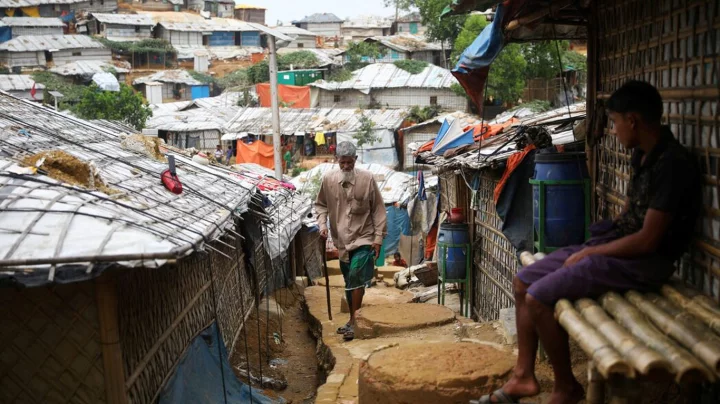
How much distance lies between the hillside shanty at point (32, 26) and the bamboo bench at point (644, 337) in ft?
190

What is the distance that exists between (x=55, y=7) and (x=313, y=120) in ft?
106

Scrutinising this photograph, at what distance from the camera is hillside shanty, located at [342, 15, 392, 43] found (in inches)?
2685

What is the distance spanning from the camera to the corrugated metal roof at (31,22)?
5428 cm

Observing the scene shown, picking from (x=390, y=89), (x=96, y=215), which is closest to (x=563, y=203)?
(x=96, y=215)

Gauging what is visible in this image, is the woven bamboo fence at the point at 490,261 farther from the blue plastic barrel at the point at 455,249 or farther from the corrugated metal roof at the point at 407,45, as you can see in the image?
the corrugated metal roof at the point at 407,45

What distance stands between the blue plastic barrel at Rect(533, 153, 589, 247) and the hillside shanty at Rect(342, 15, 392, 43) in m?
61.7

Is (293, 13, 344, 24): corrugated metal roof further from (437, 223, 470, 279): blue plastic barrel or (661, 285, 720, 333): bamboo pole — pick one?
(661, 285, 720, 333): bamboo pole

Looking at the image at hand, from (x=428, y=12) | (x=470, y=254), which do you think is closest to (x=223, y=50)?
(x=428, y=12)

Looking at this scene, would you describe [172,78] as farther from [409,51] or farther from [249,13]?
[249,13]

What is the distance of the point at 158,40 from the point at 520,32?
5192 centimetres

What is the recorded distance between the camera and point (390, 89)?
41.2 meters

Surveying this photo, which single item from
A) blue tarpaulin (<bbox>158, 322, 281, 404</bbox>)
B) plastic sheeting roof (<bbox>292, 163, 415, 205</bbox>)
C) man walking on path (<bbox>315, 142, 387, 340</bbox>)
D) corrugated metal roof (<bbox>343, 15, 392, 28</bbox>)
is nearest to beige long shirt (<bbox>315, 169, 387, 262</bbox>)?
man walking on path (<bbox>315, 142, 387, 340</bbox>)

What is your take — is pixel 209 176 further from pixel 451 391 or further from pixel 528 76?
pixel 528 76

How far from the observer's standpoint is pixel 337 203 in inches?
353
